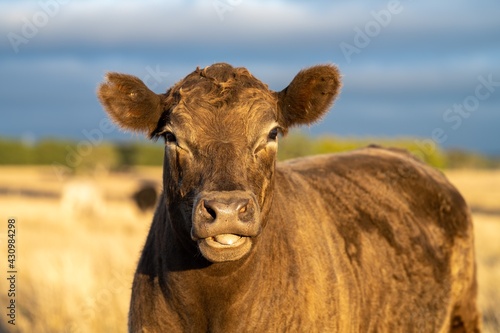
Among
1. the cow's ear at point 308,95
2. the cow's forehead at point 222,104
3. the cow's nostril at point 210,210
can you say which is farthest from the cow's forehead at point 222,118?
the cow's nostril at point 210,210

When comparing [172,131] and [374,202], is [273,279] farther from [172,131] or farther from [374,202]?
[374,202]

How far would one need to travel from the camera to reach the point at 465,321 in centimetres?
748

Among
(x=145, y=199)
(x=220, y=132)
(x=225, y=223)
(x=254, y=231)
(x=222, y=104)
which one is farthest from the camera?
(x=145, y=199)


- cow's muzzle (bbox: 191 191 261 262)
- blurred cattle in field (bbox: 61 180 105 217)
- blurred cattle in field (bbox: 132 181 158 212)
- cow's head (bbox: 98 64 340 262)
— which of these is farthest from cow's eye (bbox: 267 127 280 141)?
blurred cattle in field (bbox: 61 180 105 217)

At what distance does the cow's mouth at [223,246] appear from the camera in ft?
13.3

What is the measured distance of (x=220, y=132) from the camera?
14.9 ft

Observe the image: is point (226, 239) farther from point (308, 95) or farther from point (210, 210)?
point (308, 95)

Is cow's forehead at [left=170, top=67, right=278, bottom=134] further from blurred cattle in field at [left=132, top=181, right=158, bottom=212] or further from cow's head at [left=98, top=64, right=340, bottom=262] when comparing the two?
blurred cattle in field at [left=132, top=181, right=158, bottom=212]

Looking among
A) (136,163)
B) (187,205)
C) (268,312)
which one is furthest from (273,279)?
(136,163)

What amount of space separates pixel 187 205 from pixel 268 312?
93cm

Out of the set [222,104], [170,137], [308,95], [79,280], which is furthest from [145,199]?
[222,104]

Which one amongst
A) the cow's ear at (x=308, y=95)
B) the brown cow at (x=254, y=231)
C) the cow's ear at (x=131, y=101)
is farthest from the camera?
the cow's ear at (x=308, y=95)

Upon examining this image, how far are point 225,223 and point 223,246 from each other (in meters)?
0.20

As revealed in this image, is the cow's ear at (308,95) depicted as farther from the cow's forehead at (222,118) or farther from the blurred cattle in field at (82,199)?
the blurred cattle in field at (82,199)
